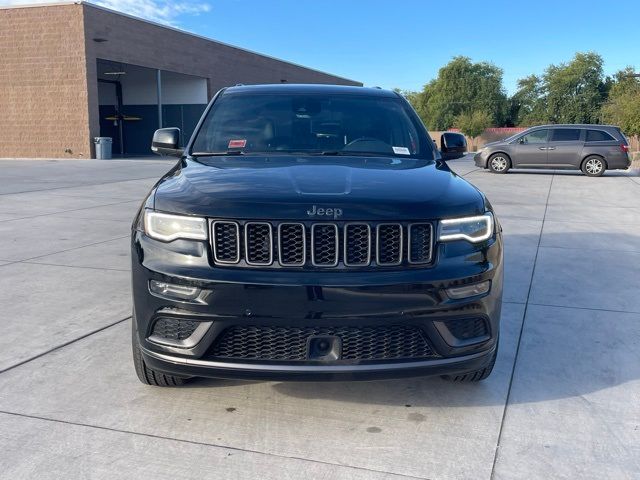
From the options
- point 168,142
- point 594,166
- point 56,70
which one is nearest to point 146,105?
point 56,70

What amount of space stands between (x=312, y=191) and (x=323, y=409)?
1.15 m

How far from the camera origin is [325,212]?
2.93 metres

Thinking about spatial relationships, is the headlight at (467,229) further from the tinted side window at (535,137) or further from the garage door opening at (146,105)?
the garage door opening at (146,105)

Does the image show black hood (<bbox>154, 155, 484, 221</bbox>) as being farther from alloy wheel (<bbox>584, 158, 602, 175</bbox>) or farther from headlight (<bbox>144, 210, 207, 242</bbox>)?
alloy wheel (<bbox>584, 158, 602, 175</bbox>)

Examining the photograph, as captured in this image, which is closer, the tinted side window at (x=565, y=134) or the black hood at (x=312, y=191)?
the black hood at (x=312, y=191)

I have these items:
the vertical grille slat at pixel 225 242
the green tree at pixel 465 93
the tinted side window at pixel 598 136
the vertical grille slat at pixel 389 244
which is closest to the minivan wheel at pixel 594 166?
the tinted side window at pixel 598 136

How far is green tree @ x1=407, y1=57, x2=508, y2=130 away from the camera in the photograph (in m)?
83.7

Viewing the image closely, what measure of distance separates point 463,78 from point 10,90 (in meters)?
68.9

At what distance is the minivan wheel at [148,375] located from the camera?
3293 millimetres

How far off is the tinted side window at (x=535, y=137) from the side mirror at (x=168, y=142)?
17302 mm

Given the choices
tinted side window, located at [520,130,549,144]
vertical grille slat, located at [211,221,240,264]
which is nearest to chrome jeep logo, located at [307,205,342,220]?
vertical grille slat, located at [211,221,240,264]

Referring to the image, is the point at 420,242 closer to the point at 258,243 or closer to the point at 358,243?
the point at 358,243

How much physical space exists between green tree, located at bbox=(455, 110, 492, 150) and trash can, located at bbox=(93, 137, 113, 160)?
53.8m

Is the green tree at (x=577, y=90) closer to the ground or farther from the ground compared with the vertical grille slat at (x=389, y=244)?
farther from the ground
